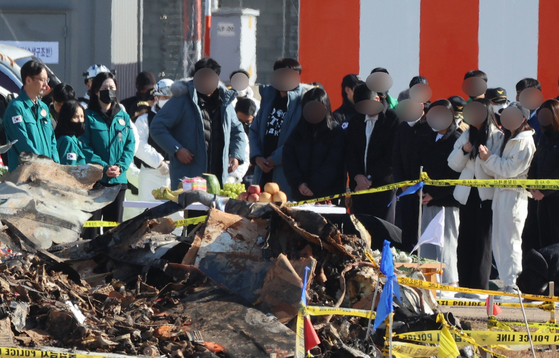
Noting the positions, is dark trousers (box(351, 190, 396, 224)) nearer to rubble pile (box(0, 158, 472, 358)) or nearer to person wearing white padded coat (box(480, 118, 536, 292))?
person wearing white padded coat (box(480, 118, 536, 292))

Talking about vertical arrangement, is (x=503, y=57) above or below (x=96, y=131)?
above

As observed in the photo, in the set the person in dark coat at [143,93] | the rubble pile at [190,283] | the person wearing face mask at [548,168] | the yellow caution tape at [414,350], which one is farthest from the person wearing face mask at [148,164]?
the yellow caution tape at [414,350]

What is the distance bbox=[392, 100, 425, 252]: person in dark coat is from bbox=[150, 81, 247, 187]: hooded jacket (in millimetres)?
1628

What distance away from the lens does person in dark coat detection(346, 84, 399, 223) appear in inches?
305

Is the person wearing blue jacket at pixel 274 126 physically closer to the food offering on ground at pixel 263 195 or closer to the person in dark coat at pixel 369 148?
the person in dark coat at pixel 369 148

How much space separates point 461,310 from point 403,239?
0.83 meters

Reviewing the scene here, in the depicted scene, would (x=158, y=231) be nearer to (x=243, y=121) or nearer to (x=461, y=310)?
(x=461, y=310)

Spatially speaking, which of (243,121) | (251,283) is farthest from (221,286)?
(243,121)

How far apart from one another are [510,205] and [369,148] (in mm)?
1386

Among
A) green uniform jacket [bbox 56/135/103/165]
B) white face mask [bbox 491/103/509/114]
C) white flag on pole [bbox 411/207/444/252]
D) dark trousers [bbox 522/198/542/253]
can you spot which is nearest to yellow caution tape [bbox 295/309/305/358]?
white flag on pole [bbox 411/207/444/252]

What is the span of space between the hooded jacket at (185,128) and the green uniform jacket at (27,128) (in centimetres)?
113

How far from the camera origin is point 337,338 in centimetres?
393

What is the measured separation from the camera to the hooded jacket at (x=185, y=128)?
25.8 ft

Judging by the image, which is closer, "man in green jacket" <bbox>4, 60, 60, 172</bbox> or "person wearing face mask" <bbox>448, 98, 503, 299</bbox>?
"man in green jacket" <bbox>4, 60, 60, 172</bbox>
